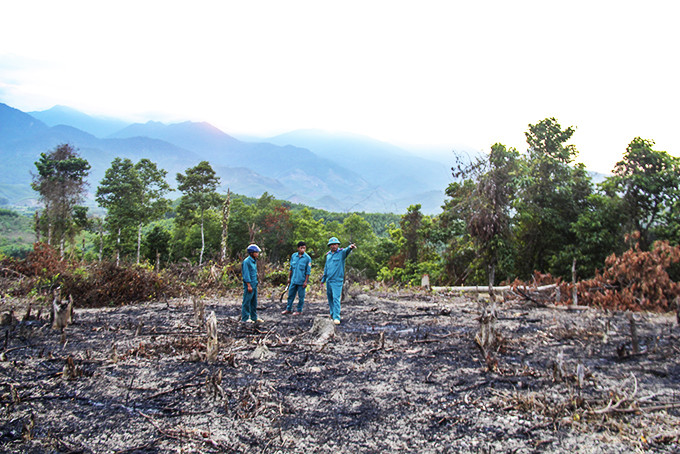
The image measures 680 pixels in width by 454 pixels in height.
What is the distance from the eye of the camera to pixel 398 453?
3.37 m

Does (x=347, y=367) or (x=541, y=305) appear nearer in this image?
(x=347, y=367)

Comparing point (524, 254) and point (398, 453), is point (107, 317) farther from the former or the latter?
point (524, 254)

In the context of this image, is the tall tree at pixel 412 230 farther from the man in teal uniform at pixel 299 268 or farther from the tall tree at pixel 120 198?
the tall tree at pixel 120 198

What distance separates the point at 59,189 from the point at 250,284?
38490 millimetres

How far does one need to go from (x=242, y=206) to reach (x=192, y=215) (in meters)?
5.26

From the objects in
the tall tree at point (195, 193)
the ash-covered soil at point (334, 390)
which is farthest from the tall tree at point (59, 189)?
the ash-covered soil at point (334, 390)

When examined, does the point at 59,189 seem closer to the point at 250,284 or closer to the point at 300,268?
the point at 300,268

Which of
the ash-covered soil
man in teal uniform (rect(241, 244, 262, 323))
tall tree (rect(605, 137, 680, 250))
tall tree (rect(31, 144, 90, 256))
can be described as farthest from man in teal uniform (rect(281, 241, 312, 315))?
tall tree (rect(31, 144, 90, 256))

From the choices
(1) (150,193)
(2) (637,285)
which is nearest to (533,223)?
(2) (637,285)

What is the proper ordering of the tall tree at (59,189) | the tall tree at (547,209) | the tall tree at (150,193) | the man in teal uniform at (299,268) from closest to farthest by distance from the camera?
the man in teal uniform at (299,268) → the tall tree at (547,209) → the tall tree at (59,189) → the tall tree at (150,193)

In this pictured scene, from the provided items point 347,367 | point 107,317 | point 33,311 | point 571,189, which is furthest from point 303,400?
point 571,189

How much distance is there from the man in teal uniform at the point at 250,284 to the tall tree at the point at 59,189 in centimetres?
3567

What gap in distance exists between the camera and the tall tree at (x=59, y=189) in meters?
37.0

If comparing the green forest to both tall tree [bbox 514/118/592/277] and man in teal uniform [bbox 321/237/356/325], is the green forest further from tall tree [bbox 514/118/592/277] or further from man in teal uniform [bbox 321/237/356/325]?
man in teal uniform [bbox 321/237/356/325]
